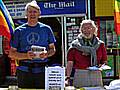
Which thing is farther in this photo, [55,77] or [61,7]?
[61,7]

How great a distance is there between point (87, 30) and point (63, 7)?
471 cm

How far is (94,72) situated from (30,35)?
2.98 feet

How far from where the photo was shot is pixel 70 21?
9992mm

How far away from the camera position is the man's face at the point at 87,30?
17.2 ft

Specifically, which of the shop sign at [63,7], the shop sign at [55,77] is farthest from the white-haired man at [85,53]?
the shop sign at [63,7]

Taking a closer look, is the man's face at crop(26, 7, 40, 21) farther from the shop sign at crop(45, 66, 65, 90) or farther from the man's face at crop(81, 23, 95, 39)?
the shop sign at crop(45, 66, 65, 90)

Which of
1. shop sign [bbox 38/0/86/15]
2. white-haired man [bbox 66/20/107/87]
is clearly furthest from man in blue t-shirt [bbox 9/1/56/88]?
shop sign [bbox 38/0/86/15]

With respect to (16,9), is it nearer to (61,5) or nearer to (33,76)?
(61,5)

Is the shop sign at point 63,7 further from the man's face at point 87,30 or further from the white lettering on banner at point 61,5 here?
the man's face at point 87,30

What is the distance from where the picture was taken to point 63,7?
9.91 meters

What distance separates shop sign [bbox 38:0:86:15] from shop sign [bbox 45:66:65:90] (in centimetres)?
544

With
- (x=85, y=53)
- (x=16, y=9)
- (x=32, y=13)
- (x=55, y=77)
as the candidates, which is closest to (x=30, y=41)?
(x=32, y=13)

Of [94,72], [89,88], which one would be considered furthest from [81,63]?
[89,88]

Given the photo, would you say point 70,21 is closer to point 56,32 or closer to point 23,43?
point 56,32
